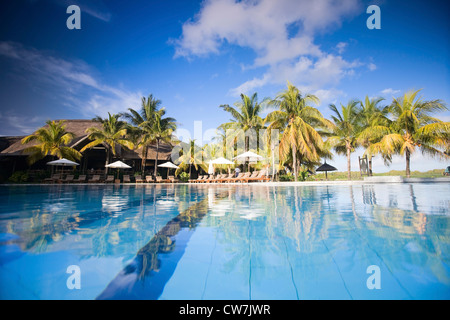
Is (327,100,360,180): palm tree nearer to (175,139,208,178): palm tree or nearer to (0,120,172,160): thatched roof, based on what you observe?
(175,139,208,178): palm tree

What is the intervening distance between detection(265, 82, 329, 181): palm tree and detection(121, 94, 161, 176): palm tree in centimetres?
1279

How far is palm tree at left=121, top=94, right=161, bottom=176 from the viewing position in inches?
874

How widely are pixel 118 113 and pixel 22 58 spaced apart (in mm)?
9614

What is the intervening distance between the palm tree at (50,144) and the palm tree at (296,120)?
62.3 ft

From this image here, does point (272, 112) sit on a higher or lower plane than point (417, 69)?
lower

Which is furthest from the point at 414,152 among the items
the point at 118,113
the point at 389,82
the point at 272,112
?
the point at 118,113

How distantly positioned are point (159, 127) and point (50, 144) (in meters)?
9.89

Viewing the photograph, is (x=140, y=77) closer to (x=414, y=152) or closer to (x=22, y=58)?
(x=22, y=58)

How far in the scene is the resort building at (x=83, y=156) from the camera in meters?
21.1

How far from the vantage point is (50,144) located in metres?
19.2

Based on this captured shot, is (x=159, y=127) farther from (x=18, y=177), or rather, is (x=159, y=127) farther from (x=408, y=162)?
(x=408, y=162)

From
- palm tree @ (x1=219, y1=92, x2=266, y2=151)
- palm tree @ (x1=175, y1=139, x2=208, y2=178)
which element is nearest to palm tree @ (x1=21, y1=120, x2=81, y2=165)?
palm tree @ (x1=175, y1=139, x2=208, y2=178)

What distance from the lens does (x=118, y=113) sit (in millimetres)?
21766
